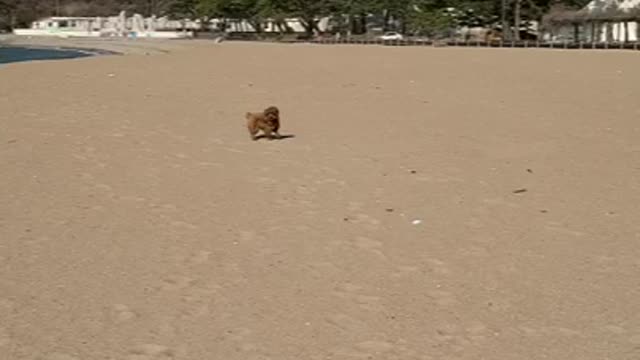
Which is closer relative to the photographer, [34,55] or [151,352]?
[151,352]

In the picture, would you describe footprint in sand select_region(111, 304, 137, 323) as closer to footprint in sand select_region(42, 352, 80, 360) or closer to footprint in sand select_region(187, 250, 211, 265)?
footprint in sand select_region(42, 352, 80, 360)

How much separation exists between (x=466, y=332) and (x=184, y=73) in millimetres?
20651

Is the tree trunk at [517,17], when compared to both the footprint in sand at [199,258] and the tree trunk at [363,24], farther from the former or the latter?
the footprint in sand at [199,258]

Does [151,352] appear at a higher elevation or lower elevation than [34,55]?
lower

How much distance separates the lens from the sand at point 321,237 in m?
4.17

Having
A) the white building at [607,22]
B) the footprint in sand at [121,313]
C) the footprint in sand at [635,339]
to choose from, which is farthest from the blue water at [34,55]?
the footprint in sand at [635,339]

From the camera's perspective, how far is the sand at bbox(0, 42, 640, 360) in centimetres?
417

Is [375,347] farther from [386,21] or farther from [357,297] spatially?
[386,21]

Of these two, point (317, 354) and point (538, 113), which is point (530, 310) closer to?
point (317, 354)

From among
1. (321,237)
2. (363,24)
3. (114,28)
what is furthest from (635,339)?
(114,28)

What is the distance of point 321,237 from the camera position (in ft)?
19.7

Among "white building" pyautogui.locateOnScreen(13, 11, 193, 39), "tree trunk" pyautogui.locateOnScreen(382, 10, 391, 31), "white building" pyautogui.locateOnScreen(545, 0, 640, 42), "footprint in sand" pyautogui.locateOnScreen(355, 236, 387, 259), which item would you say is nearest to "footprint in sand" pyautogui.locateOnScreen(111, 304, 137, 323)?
"footprint in sand" pyautogui.locateOnScreen(355, 236, 387, 259)

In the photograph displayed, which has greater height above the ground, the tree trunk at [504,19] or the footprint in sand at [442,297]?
the tree trunk at [504,19]

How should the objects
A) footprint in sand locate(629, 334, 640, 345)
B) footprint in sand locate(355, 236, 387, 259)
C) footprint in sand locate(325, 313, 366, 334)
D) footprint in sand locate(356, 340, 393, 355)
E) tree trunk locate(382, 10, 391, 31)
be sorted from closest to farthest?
footprint in sand locate(356, 340, 393, 355), footprint in sand locate(629, 334, 640, 345), footprint in sand locate(325, 313, 366, 334), footprint in sand locate(355, 236, 387, 259), tree trunk locate(382, 10, 391, 31)
